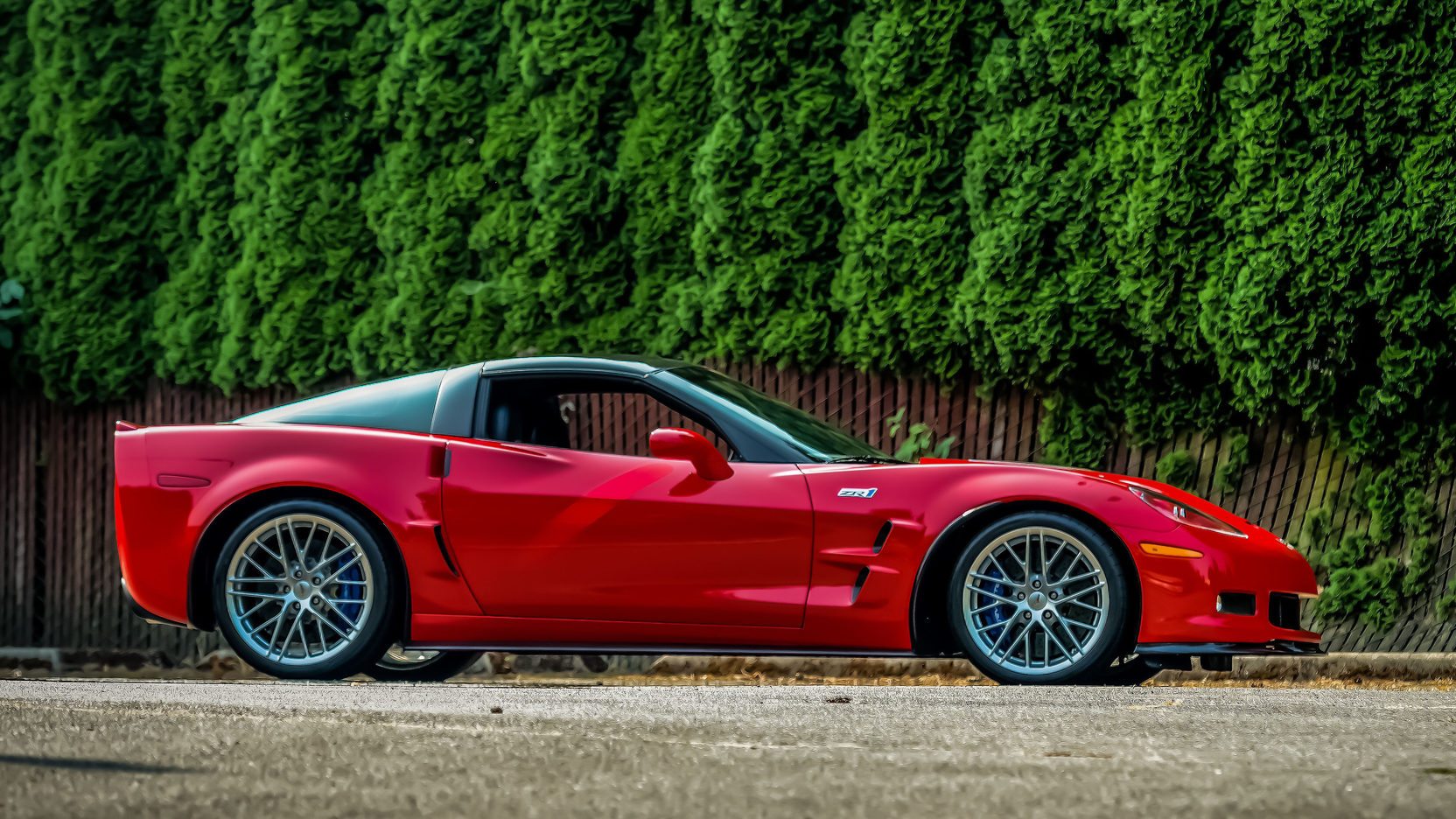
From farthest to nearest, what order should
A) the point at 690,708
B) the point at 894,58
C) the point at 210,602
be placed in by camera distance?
1. the point at 894,58
2. the point at 210,602
3. the point at 690,708

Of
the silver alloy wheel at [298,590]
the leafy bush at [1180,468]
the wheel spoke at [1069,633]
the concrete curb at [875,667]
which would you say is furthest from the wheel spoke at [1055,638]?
the leafy bush at [1180,468]

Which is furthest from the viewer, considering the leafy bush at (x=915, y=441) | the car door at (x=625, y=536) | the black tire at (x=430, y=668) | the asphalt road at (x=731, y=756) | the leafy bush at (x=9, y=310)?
the leafy bush at (x=9, y=310)

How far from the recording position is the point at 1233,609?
21.1 feet

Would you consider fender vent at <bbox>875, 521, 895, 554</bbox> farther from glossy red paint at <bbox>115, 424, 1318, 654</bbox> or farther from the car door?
the car door

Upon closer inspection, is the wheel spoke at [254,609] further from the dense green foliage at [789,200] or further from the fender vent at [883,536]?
the dense green foliage at [789,200]

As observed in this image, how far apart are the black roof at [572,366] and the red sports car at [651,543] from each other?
1 centimetres

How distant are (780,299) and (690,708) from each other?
490 centimetres

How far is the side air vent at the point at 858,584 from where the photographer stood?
6625 millimetres

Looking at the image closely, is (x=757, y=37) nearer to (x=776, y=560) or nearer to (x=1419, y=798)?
(x=776, y=560)

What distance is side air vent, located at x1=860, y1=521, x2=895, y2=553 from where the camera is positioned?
663 cm

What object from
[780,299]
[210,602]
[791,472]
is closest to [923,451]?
[780,299]

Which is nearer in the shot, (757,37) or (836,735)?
(836,735)

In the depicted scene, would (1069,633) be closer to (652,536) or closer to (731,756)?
(652,536)

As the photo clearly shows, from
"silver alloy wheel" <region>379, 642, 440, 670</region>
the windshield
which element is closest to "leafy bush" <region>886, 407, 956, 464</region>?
the windshield
